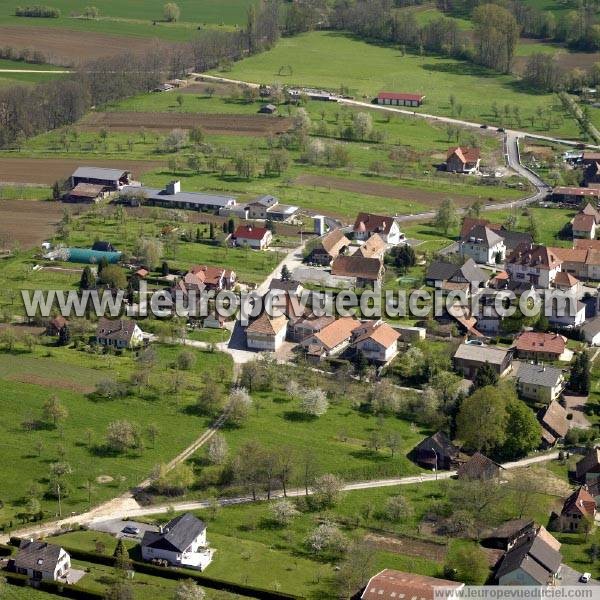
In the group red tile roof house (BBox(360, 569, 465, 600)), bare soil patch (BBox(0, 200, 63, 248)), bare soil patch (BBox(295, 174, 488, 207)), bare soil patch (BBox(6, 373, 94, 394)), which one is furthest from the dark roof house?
bare soil patch (BBox(295, 174, 488, 207))

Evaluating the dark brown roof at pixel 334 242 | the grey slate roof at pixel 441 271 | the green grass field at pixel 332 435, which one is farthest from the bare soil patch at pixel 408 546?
the dark brown roof at pixel 334 242

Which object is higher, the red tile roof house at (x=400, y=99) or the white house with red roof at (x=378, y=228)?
the red tile roof house at (x=400, y=99)

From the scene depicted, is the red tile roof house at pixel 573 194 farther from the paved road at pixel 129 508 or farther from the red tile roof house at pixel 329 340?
the paved road at pixel 129 508

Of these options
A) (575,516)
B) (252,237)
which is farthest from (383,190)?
(575,516)

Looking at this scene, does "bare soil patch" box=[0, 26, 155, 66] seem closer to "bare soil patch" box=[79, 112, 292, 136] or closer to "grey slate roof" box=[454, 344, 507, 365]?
"bare soil patch" box=[79, 112, 292, 136]

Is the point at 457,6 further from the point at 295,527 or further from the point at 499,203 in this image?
the point at 295,527

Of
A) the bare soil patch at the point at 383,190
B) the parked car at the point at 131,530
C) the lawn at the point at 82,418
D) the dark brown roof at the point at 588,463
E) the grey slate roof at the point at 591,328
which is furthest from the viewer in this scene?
the bare soil patch at the point at 383,190

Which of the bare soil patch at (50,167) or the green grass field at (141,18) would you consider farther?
the green grass field at (141,18)
